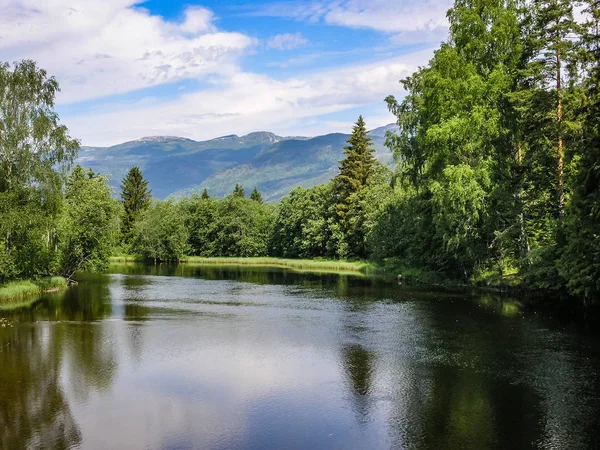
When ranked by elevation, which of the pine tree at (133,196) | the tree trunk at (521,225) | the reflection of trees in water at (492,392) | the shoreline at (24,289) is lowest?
the reflection of trees in water at (492,392)

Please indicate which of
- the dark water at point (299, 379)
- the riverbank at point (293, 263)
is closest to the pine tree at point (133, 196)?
the riverbank at point (293, 263)

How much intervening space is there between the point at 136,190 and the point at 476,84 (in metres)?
82.5

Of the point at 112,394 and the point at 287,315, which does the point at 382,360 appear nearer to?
the point at 112,394

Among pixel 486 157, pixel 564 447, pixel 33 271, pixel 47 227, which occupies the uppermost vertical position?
pixel 486 157

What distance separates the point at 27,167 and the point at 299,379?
2798cm

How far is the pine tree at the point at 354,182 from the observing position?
7625 centimetres

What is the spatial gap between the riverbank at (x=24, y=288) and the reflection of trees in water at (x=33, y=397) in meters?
12.6

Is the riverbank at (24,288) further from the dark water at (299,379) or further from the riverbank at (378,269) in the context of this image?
the riverbank at (378,269)

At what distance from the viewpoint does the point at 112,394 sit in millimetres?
16375

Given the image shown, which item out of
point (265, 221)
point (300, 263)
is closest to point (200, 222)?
point (265, 221)

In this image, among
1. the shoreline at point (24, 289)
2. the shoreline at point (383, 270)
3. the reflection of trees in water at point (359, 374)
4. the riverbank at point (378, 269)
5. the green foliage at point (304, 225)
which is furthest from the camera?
the green foliage at point (304, 225)

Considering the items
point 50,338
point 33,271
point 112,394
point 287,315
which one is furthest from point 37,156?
point 112,394

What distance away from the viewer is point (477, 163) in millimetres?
38719

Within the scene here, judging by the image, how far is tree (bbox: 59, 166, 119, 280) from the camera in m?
45.9
